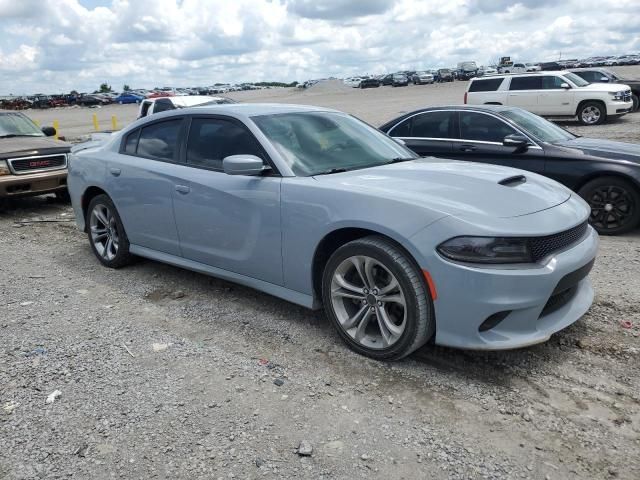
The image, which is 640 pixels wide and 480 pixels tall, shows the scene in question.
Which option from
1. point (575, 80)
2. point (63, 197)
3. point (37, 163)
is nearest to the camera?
point (37, 163)

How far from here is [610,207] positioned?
21.3 feet

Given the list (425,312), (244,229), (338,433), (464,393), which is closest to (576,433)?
(464,393)

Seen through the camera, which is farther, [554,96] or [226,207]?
[554,96]

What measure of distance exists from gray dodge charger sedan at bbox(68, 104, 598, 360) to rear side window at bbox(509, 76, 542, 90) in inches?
579

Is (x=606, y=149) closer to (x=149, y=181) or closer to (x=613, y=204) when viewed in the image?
(x=613, y=204)

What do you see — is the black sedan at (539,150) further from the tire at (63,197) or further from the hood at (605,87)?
the hood at (605,87)

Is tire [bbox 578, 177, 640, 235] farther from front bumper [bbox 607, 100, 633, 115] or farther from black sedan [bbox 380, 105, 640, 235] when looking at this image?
front bumper [bbox 607, 100, 633, 115]

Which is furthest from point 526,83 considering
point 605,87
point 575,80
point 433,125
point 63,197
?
point 63,197

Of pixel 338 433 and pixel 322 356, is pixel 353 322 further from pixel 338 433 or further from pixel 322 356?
pixel 338 433

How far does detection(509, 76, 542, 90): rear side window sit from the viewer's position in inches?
699

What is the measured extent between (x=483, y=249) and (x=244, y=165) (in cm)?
167

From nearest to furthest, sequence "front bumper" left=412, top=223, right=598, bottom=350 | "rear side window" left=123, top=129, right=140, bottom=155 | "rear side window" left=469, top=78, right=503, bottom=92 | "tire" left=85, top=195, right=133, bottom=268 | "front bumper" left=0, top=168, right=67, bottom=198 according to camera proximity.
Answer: "front bumper" left=412, top=223, right=598, bottom=350 → "rear side window" left=123, top=129, right=140, bottom=155 → "tire" left=85, top=195, right=133, bottom=268 → "front bumper" left=0, top=168, right=67, bottom=198 → "rear side window" left=469, top=78, right=503, bottom=92

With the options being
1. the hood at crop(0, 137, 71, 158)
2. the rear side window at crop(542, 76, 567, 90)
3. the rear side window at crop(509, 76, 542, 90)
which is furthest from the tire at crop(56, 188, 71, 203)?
the rear side window at crop(542, 76, 567, 90)

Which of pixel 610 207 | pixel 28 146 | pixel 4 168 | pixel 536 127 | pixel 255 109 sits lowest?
pixel 610 207
